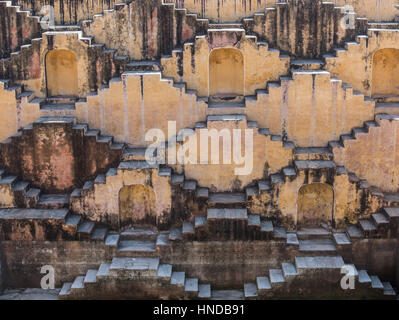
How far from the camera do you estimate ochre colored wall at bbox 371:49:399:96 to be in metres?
17.1

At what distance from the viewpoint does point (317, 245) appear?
15.5m

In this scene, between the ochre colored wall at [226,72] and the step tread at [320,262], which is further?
the ochre colored wall at [226,72]

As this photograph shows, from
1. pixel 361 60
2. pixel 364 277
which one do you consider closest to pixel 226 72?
pixel 361 60

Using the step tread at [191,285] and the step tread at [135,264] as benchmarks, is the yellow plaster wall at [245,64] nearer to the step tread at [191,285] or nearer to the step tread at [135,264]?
the step tread at [135,264]

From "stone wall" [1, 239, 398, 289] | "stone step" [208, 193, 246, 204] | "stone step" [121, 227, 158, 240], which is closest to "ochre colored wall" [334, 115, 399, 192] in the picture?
"stone wall" [1, 239, 398, 289]

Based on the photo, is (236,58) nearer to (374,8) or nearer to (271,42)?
(271,42)

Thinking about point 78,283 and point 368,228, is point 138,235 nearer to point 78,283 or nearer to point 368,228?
point 78,283

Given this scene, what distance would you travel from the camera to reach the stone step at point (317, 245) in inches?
600

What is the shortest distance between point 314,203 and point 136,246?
5.26 m

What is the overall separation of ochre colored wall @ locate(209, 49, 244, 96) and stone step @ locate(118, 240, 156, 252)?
4.92 metres

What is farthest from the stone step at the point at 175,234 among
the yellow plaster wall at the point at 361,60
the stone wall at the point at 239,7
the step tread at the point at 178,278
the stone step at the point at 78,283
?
the stone wall at the point at 239,7

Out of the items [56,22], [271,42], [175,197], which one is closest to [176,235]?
[175,197]

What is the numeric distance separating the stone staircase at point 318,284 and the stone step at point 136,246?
2908mm

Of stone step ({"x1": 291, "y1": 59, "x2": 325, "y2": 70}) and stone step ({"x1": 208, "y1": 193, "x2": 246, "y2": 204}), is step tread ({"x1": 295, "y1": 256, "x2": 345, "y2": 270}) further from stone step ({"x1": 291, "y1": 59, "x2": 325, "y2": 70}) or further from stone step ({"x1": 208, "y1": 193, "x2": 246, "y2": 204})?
stone step ({"x1": 291, "y1": 59, "x2": 325, "y2": 70})
